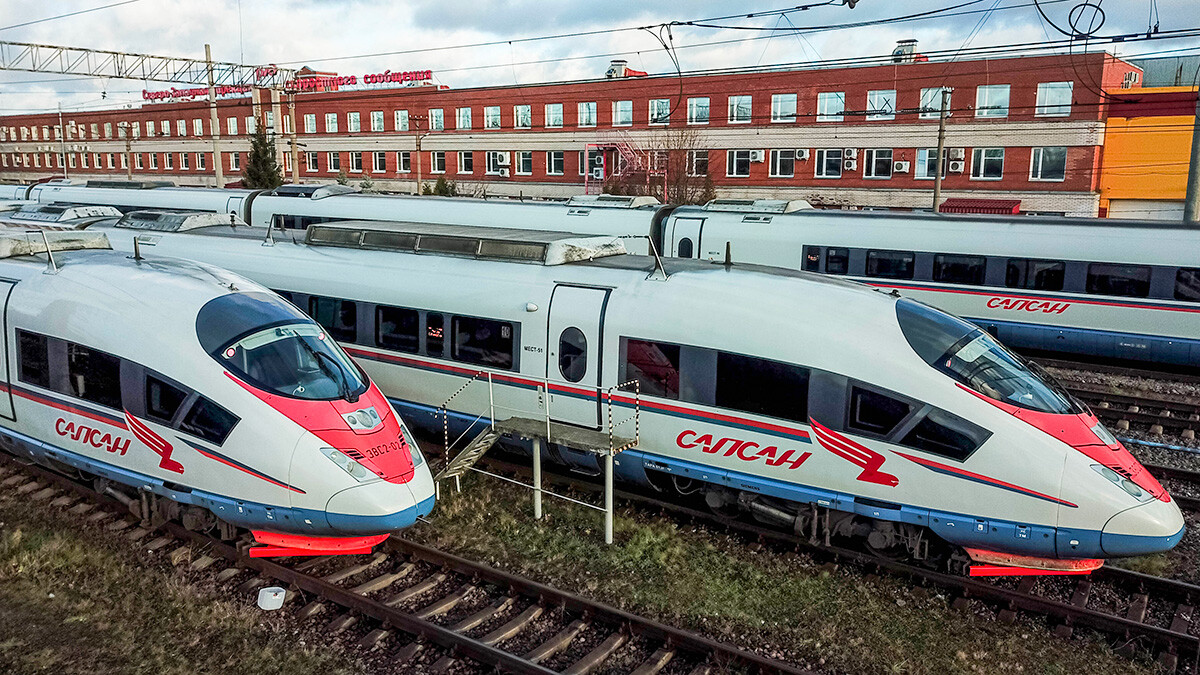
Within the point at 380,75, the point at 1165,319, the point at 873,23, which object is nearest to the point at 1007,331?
the point at 1165,319

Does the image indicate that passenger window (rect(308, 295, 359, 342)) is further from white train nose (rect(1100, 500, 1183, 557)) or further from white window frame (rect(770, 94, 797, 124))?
white window frame (rect(770, 94, 797, 124))

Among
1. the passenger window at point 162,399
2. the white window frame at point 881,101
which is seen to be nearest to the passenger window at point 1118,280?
the passenger window at point 162,399

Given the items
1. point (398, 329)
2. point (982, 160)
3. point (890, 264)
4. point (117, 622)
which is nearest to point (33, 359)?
point (117, 622)

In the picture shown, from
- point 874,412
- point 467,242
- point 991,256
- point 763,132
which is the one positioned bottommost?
point 874,412

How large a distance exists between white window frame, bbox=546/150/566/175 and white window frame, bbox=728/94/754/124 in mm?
10029

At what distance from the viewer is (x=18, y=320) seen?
10250 millimetres

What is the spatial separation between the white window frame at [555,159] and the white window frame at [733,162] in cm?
965

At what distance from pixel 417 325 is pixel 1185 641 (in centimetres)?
931

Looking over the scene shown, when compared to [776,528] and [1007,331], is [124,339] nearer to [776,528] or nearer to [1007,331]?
[776,528]

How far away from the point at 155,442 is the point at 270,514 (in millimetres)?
1581

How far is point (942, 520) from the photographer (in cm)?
863

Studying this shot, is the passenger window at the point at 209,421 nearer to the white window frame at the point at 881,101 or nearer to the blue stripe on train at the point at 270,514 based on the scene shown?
the blue stripe on train at the point at 270,514

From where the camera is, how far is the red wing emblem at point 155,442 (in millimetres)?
8977

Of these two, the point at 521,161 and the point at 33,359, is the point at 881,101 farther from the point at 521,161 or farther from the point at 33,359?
the point at 33,359
